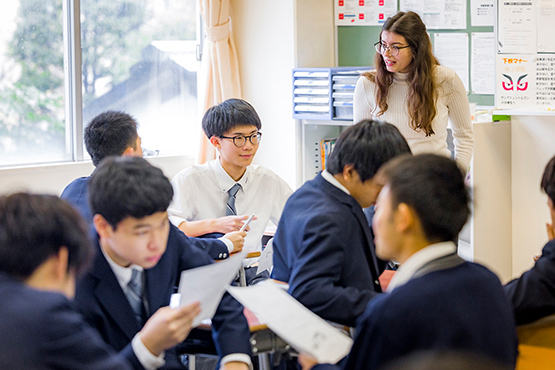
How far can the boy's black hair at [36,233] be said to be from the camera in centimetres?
111

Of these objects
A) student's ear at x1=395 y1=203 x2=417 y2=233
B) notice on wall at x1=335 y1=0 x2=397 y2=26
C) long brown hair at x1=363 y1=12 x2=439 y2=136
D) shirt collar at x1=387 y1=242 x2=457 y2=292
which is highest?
notice on wall at x1=335 y1=0 x2=397 y2=26

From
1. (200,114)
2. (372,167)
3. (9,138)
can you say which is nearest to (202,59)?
(200,114)

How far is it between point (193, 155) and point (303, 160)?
845 millimetres

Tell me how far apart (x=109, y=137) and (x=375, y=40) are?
252 centimetres

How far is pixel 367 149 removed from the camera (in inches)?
70.6

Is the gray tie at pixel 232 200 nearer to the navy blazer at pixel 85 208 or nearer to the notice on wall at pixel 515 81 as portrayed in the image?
the navy blazer at pixel 85 208

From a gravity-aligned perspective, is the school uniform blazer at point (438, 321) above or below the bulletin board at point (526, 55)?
below

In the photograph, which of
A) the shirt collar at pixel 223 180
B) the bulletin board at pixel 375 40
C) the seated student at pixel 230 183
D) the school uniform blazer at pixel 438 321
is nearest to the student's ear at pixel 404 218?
the school uniform blazer at pixel 438 321

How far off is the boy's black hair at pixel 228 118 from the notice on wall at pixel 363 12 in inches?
76.1

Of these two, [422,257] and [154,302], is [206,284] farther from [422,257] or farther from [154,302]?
[422,257]

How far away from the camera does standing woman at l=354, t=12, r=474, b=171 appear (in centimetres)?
293

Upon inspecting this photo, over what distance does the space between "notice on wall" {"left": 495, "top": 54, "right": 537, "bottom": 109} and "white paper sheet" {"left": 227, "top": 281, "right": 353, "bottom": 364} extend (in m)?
2.77

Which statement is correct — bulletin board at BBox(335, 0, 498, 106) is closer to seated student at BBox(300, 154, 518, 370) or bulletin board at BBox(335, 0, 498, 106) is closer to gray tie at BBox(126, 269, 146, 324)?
seated student at BBox(300, 154, 518, 370)

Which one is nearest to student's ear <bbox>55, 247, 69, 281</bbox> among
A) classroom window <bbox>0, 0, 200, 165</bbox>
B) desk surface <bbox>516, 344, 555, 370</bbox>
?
desk surface <bbox>516, 344, 555, 370</bbox>
